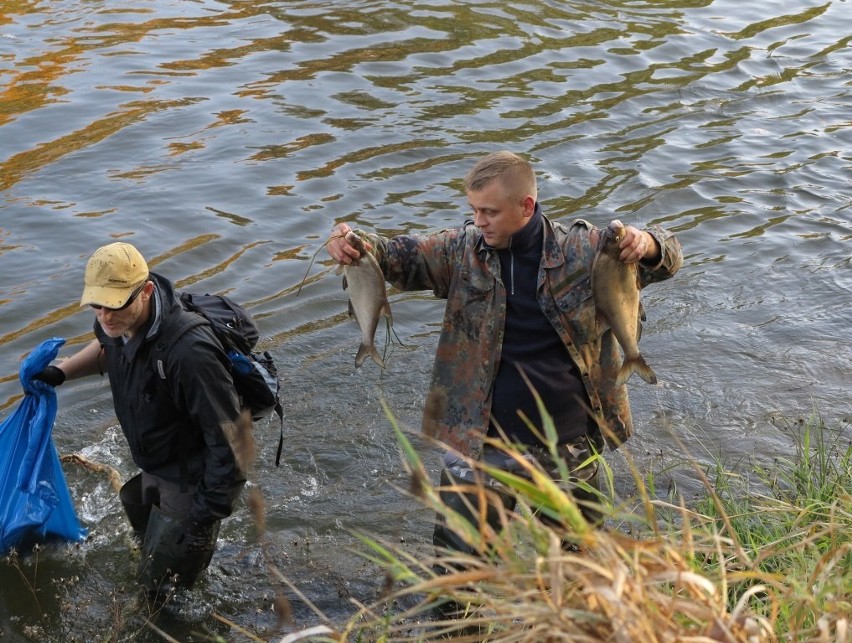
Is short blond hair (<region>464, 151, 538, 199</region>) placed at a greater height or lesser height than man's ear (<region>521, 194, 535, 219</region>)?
greater

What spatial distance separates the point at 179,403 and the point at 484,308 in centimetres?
145

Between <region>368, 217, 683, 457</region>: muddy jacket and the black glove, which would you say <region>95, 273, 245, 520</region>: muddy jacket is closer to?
the black glove

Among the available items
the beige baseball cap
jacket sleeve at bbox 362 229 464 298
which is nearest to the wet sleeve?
jacket sleeve at bbox 362 229 464 298

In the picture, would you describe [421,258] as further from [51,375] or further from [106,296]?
[51,375]

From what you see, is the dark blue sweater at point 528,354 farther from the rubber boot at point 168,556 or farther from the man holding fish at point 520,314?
the rubber boot at point 168,556

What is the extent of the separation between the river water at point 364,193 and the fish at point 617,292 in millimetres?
1148

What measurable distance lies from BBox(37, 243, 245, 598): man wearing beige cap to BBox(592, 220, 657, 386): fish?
5.68 ft

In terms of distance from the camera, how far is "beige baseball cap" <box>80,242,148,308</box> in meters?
4.83

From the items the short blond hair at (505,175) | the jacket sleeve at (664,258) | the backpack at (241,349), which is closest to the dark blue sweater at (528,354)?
the short blond hair at (505,175)

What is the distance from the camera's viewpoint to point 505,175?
16.1 feet

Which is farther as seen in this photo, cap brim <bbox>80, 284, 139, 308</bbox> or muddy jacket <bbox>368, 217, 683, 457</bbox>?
muddy jacket <bbox>368, 217, 683, 457</bbox>

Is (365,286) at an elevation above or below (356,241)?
below

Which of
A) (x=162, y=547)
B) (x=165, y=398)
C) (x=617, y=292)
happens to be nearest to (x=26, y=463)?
(x=162, y=547)

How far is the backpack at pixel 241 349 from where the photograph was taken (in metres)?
5.25
